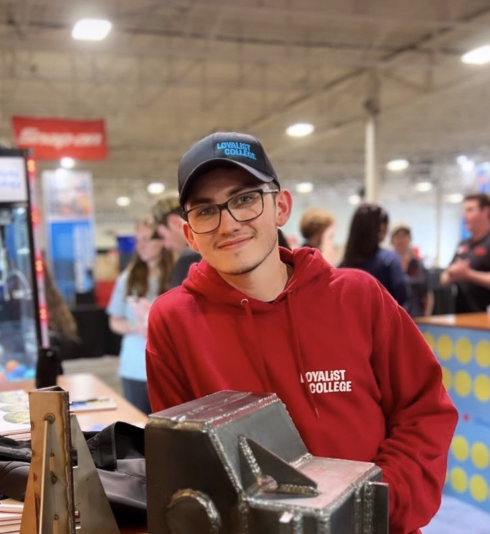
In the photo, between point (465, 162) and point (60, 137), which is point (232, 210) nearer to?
point (60, 137)

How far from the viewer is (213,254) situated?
1240mm

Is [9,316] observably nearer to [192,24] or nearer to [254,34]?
[192,24]

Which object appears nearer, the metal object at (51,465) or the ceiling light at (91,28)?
the metal object at (51,465)

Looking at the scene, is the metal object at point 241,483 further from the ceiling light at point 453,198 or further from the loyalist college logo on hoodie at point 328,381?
the ceiling light at point 453,198

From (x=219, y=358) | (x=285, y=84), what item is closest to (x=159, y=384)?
(x=219, y=358)

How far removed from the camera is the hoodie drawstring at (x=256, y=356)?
1.24m

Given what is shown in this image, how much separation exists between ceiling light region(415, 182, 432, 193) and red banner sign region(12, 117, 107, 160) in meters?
15.5

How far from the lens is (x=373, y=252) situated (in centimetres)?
366

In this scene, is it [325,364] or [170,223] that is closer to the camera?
[325,364]

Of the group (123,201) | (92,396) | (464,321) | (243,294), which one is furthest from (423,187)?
(243,294)

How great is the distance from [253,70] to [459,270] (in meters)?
6.70

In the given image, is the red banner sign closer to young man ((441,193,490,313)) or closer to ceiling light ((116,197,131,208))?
young man ((441,193,490,313))

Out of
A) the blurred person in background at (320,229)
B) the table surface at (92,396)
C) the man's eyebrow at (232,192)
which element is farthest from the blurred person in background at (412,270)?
the man's eyebrow at (232,192)

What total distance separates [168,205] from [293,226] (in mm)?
20832
